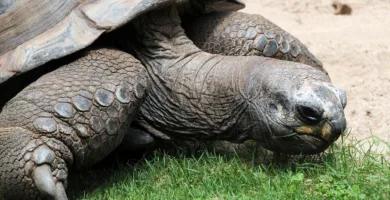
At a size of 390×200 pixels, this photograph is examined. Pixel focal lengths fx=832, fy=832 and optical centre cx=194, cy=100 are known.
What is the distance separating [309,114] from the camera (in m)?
4.64

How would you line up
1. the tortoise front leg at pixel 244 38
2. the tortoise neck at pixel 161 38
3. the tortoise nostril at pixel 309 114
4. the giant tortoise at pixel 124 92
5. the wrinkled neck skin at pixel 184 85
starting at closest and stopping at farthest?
the giant tortoise at pixel 124 92, the tortoise nostril at pixel 309 114, the wrinkled neck skin at pixel 184 85, the tortoise neck at pixel 161 38, the tortoise front leg at pixel 244 38

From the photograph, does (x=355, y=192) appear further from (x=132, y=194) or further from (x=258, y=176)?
(x=132, y=194)

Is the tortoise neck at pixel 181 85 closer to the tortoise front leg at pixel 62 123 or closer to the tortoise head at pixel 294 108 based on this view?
the tortoise head at pixel 294 108

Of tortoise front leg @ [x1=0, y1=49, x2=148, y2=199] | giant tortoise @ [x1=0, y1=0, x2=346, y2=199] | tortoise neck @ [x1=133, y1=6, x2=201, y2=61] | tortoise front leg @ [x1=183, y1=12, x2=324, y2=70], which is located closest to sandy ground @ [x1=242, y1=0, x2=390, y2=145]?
tortoise front leg @ [x1=183, y1=12, x2=324, y2=70]

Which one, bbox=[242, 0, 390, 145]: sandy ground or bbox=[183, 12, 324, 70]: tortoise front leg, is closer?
bbox=[183, 12, 324, 70]: tortoise front leg

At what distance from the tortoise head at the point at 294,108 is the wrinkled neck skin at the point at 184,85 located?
17cm

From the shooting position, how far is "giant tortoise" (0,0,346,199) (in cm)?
450

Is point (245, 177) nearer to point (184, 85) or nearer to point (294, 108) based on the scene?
point (294, 108)

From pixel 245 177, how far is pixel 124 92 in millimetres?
849

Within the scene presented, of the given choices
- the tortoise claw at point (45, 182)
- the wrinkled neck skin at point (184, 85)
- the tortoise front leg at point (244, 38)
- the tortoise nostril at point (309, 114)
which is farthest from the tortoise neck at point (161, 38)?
the tortoise claw at point (45, 182)

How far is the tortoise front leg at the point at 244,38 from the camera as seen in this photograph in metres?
5.80

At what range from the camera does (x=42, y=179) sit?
437cm

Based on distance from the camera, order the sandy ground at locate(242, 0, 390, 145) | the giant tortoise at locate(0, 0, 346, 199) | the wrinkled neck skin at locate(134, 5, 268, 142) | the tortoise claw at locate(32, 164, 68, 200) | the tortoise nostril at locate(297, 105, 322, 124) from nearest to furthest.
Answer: the tortoise claw at locate(32, 164, 68, 200), the giant tortoise at locate(0, 0, 346, 199), the tortoise nostril at locate(297, 105, 322, 124), the wrinkled neck skin at locate(134, 5, 268, 142), the sandy ground at locate(242, 0, 390, 145)

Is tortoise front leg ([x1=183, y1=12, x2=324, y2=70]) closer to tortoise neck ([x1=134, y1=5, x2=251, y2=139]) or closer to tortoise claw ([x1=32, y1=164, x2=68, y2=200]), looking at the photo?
tortoise neck ([x1=134, y1=5, x2=251, y2=139])
